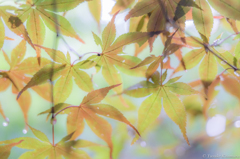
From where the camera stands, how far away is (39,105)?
0.37 m

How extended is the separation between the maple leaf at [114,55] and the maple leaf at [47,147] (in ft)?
0.56

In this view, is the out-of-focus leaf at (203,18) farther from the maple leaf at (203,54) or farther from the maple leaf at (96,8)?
the maple leaf at (96,8)

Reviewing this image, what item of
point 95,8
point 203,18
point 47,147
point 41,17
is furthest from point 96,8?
point 47,147

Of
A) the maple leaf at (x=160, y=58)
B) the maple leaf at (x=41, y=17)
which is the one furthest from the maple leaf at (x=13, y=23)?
the maple leaf at (x=160, y=58)

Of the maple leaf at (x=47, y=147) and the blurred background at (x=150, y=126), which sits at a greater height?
the blurred background at (x=150, y=126)

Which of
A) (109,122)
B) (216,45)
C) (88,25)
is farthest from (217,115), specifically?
(88,25)

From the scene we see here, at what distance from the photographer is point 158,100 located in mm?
327

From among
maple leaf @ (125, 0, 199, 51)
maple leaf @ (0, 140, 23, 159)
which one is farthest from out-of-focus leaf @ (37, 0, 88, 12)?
maple leaf @ (0, 140, 23, 159)

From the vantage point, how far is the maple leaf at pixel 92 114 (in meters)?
0.31

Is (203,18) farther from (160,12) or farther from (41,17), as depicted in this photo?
(41,17)

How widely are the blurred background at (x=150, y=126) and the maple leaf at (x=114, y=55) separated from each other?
2cm

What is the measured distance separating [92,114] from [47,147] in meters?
0.13

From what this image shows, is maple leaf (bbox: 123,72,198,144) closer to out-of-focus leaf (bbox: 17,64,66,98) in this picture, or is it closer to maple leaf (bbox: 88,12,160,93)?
maple leaf (bbox: 88,12,160,93)

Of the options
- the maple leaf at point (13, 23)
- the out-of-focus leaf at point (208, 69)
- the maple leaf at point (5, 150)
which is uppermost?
the out-of-focus leaf at point (208, 69)
